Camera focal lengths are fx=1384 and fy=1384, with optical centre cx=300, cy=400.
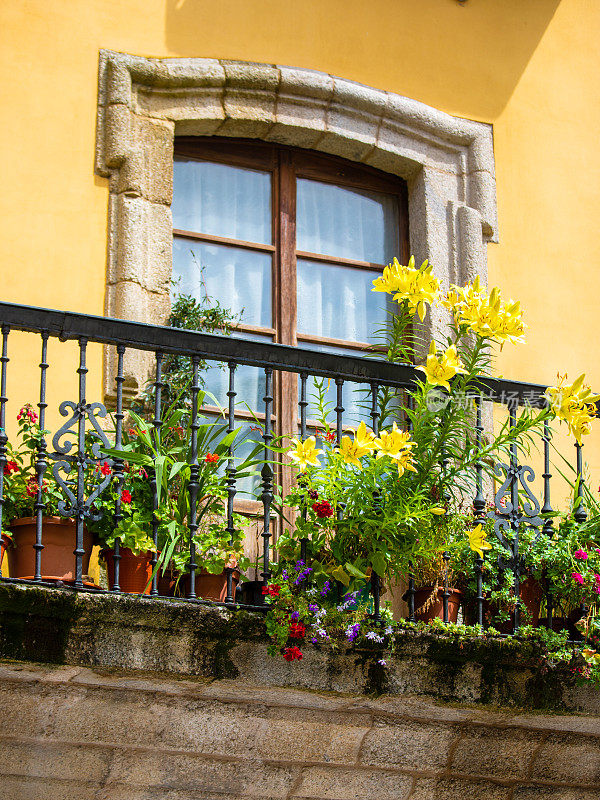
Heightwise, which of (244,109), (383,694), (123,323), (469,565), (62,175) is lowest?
(383,694)

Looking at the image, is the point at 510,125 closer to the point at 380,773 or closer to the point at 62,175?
the point at 62,175

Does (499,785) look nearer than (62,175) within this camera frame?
Yes

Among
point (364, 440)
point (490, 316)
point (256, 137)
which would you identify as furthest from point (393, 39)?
point (364, 440)

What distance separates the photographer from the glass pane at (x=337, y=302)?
7223 millimetres

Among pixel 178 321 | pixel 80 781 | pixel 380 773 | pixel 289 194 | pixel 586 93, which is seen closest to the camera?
pixel 80 781

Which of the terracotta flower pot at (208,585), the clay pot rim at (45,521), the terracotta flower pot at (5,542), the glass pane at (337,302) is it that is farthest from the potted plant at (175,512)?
the glass pane at (337,302)

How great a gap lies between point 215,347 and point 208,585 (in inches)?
37.6

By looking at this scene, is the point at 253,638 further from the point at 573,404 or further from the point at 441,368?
the point at 573,404

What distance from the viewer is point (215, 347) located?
560cm

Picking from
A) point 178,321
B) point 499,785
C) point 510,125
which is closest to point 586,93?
point 510,125

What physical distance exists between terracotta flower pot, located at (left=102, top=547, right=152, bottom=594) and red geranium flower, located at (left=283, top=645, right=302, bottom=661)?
0.61m

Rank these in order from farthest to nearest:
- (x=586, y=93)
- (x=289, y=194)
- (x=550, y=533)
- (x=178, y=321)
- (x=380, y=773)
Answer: (x=586, y=93) < (x=289, y=194) < (x=178, y=321) < (x=550, y=533) < (x=380, y=773)

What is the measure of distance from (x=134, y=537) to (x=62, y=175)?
2.24 meters

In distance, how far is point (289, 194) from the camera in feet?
24.1
